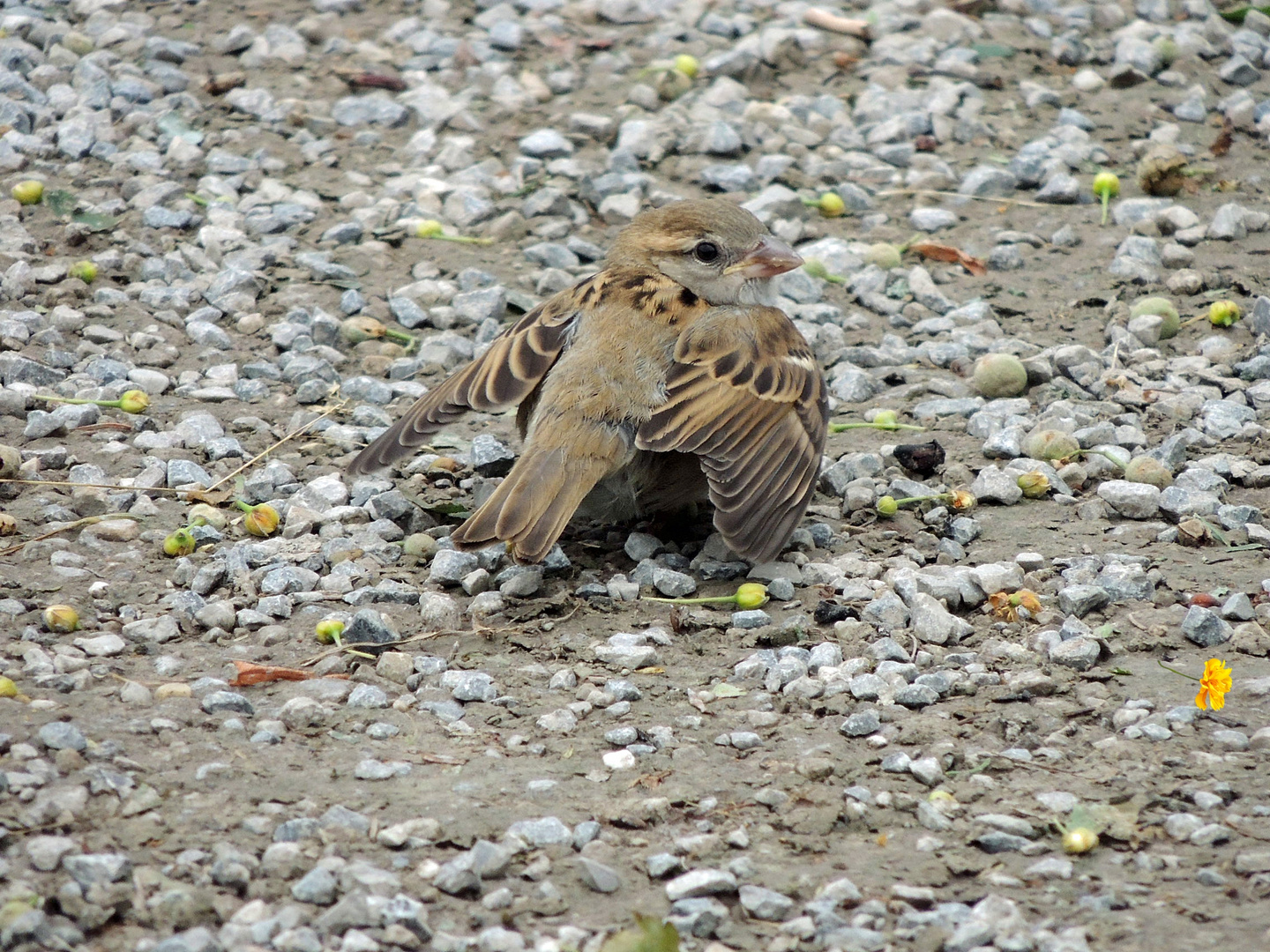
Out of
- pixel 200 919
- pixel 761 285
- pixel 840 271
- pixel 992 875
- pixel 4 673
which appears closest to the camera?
pixel 200 919

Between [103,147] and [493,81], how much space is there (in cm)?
242

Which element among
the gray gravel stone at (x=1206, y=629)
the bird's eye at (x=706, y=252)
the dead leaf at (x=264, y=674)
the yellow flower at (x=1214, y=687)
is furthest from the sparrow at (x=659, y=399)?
the yellow flower at (x=1214, y=687)

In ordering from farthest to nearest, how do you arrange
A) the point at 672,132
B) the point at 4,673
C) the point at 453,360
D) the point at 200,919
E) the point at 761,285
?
the point at 672,132 → the point at 453,360 → the point at 761,285 → the point at 4,673 → the point at 200,919

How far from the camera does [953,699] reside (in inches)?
172

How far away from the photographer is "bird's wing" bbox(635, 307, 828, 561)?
5.11m

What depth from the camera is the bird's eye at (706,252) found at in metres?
5.96

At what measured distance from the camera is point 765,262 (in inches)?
234

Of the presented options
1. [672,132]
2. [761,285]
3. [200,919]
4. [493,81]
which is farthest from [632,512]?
[493,81]

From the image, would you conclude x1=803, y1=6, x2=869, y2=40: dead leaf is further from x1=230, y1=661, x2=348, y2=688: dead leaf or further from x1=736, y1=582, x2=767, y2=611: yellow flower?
x1=230, y1=661, x2=348, y2=688: dead leaf

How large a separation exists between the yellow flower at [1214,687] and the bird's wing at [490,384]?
2.55 metres

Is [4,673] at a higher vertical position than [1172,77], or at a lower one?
lower

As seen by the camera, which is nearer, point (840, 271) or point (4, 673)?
point (4, 673)

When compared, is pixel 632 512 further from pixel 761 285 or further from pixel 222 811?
pixel 222 811

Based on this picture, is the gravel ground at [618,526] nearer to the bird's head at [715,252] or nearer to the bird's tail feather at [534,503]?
the bird's tail feather at [534,503]
